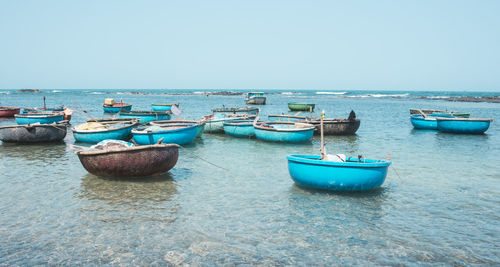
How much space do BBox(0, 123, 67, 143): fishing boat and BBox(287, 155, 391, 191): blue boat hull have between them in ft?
44.8

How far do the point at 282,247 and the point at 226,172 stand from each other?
5.96m

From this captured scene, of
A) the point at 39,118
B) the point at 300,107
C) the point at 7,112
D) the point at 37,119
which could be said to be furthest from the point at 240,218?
the point at 300,107

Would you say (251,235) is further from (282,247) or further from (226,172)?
(226,172)

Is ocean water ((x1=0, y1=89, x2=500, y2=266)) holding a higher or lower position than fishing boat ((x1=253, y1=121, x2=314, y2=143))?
lower

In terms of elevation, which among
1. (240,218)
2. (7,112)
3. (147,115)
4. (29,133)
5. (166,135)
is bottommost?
(240,218)

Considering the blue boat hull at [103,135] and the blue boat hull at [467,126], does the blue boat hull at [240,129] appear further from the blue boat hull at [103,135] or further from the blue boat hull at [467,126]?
the blue boat hull at [467,126]

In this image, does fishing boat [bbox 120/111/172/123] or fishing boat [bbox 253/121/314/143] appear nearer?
fishing boat [bbox 253/121/314/143]

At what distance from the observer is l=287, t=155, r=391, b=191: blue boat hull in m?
8.91

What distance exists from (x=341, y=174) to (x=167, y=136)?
9454 millimetres

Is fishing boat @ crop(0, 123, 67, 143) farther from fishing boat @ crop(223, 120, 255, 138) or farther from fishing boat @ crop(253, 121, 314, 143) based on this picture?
fishing boat @ crop(253, 121, 314, 143)

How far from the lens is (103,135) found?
1750 cm

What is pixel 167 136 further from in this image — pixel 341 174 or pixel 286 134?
pixel 341 174

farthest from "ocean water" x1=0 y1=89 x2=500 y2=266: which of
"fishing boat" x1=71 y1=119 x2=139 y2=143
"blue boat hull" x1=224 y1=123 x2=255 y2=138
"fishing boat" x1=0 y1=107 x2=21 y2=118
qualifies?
"fishing boat" x1=0 y1=107 x2=21 y2=118

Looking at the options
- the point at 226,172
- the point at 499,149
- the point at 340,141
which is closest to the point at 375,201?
the point at 226,172
